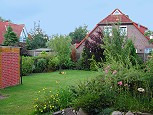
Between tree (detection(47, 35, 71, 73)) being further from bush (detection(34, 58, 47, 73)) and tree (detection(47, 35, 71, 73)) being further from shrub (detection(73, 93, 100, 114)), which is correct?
shrub (detection(73, 93, 100, 114))

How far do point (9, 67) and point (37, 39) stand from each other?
28938 millimetres

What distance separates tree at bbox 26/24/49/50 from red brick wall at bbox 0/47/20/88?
24.6 meters

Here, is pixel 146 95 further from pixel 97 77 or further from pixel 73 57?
pixel 73 57


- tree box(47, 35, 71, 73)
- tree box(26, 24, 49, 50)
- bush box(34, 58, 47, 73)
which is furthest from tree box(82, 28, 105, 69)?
tree box(26, 24, 49, 50)

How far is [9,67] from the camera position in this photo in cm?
1462

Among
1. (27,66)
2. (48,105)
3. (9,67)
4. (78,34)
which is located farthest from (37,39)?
(48,105)

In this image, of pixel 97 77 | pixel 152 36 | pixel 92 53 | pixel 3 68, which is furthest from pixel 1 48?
pixel 152 36

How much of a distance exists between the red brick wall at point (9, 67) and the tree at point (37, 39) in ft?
80.6

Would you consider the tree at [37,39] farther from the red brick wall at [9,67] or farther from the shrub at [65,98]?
the shrub at [65,98]

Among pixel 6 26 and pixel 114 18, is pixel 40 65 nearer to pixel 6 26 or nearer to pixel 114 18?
pixel 114 18

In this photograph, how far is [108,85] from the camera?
7000mm

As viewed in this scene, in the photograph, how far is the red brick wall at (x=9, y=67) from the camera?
13.9m

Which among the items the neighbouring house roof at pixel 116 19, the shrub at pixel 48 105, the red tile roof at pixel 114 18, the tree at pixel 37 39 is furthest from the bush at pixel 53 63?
the shrub at pixel 48 105

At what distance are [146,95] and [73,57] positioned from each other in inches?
967
